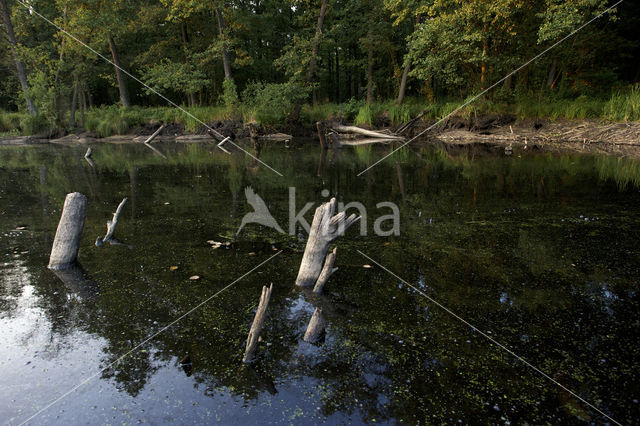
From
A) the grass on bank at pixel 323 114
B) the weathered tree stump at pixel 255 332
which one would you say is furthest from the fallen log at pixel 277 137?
the weathered tree stump at pixel 255 332

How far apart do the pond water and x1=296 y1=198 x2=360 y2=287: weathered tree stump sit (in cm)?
23

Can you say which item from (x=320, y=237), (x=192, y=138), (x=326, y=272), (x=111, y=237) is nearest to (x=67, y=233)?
(x=111, y=237)

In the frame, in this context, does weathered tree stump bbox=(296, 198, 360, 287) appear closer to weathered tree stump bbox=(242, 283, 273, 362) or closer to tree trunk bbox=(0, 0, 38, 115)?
weathered tree stump bbox=(242, 283, 273, 362)

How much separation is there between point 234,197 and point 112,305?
456 centimetres

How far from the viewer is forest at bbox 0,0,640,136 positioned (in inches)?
646

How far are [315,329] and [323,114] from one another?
20.2 metres

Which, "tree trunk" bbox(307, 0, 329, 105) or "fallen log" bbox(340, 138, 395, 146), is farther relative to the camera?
"tree trunk" bbox(307, 0, 329, 105)

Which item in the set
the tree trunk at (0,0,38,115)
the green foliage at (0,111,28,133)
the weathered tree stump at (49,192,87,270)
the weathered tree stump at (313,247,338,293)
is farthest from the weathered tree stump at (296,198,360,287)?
the green foliage at (0,111,28,133)

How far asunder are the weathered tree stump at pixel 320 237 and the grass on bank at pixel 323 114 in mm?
15918

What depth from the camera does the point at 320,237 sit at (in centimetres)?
401

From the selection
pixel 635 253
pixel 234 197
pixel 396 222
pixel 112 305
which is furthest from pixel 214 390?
pixel 234 197

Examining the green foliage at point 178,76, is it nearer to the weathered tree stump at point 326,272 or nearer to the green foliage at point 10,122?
the green foliage at point 10,122

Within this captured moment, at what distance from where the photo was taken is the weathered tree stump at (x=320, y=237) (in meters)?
3.99

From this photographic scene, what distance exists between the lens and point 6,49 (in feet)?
77.4
